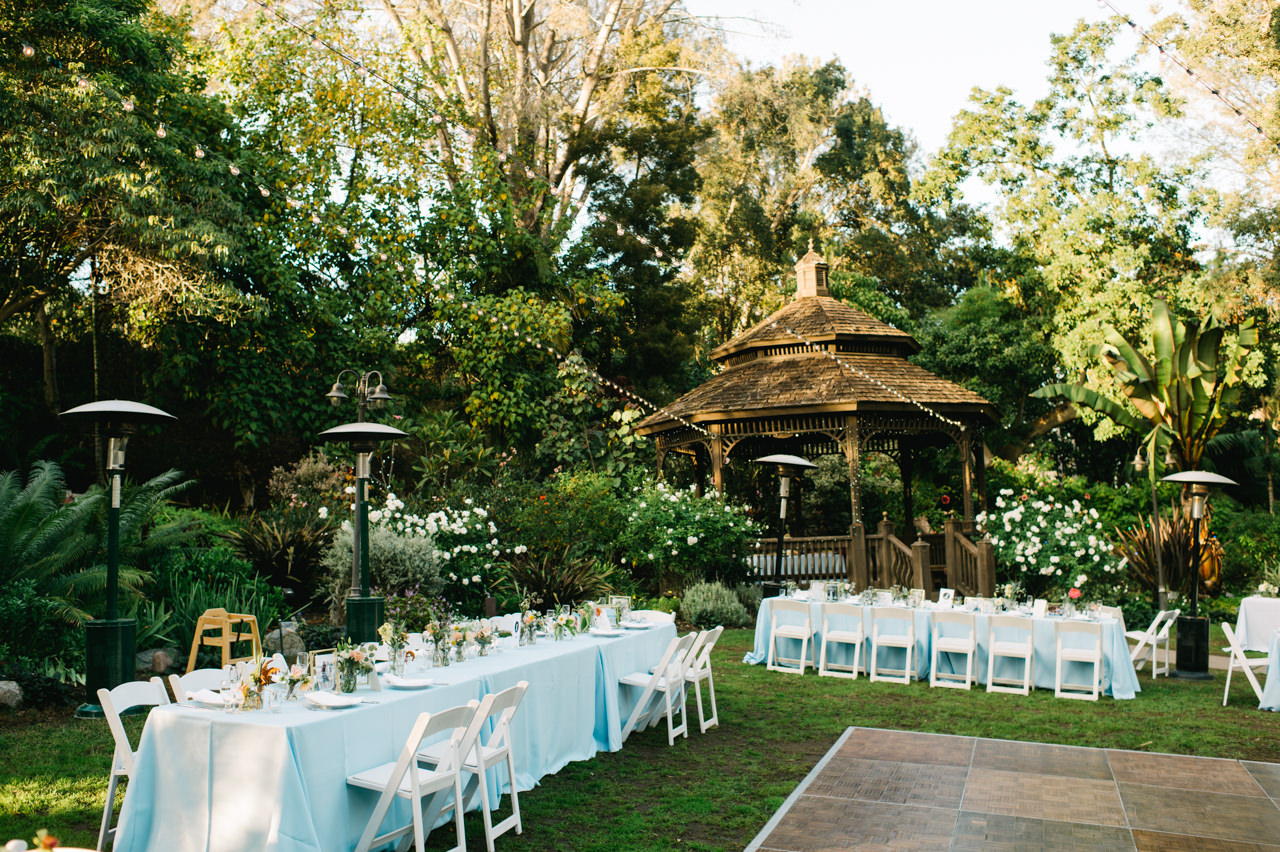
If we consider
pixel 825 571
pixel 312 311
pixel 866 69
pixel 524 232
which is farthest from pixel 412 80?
pixel 866 69

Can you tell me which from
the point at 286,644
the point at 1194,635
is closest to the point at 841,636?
the point at 1194,635

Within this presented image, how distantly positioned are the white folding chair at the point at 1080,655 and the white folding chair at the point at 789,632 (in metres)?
2.59

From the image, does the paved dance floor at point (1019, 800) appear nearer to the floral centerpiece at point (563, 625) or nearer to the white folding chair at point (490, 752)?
the white folding chair at point (490, 752)

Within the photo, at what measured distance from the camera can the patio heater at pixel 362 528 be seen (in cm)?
852

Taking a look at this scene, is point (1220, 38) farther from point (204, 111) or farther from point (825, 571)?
point (204, 111)

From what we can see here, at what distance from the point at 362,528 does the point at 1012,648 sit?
659 centimetres

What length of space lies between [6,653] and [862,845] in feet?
24.8

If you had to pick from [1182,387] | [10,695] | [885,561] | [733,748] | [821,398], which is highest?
[1182,387]

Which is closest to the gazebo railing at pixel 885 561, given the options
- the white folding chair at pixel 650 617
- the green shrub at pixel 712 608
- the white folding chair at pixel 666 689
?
the green shrub at pixel 712 608

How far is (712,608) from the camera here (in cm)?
1416

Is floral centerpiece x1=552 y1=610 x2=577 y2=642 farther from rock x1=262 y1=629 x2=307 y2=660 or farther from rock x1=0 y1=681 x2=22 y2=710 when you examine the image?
rock x1=0 y1=681 x2=22 y2=710

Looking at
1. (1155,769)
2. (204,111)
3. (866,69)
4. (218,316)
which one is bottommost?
(1155,769)

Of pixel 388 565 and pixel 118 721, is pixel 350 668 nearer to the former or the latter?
pixel 118 721

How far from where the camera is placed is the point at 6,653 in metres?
8.51
